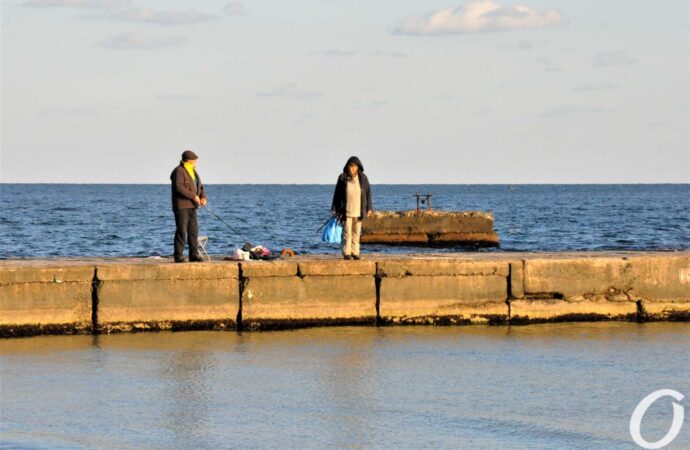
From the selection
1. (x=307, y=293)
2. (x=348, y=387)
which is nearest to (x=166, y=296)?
(x=307, y=293)

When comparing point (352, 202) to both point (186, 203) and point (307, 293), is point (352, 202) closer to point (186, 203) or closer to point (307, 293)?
point (307, 293)

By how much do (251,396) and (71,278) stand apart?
4.26 m

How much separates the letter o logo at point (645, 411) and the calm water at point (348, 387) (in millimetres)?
80

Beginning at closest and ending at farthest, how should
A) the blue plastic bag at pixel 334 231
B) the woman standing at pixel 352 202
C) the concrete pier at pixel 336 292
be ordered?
1. the concrete pier at pixel 336 292
2. the woman standing at pixel 352 202
3. the blue plastic bag at pixel 334 231

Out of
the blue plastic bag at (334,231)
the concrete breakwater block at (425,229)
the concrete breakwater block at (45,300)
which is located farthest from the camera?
the concrete breakwater block at (425,229)

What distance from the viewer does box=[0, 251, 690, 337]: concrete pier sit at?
1432 cm

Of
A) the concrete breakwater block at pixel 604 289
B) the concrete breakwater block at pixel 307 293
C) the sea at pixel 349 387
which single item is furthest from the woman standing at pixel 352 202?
the concrete breakwater block at pixel 604 289

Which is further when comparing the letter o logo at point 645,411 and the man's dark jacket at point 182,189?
the man's dark jacket at point 182,189

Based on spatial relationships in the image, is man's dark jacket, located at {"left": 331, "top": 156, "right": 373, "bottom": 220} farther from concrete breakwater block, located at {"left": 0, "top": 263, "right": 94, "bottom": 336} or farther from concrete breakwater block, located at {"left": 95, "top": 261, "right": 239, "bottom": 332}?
concrete breakwater block, located at {"left": 0, "top": 263, "right": 94, "bottom": 336}

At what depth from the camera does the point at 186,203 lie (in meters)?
15.6

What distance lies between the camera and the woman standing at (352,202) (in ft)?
52.9

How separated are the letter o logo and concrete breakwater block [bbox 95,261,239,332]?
18.9ft

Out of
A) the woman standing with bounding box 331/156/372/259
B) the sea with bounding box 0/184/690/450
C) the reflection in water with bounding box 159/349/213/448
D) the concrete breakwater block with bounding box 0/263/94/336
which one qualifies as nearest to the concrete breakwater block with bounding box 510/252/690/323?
the sea with bounding box 0/184/690/450
